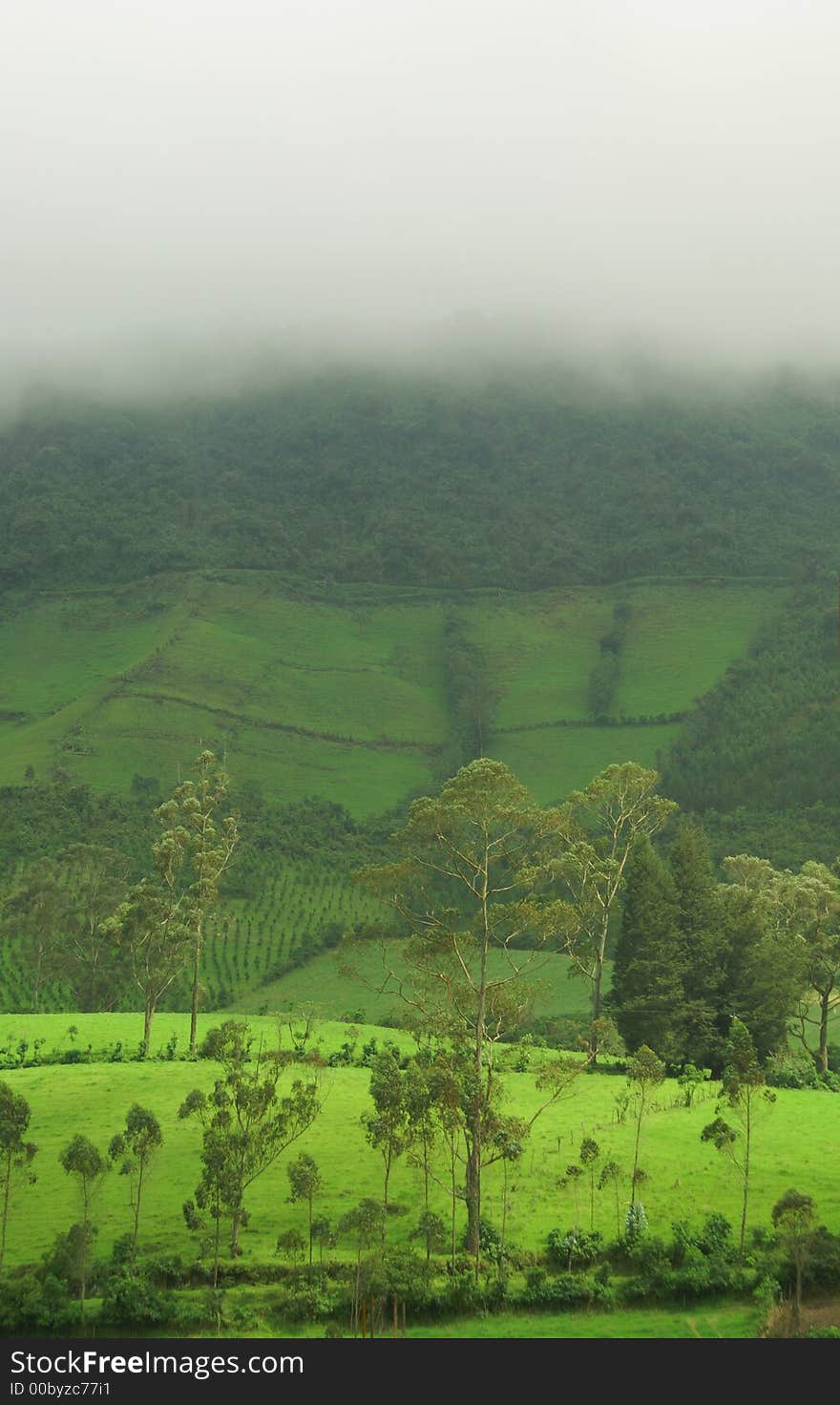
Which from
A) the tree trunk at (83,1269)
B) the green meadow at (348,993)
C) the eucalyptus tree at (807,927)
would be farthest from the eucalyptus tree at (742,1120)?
the green meadow at (348,993)

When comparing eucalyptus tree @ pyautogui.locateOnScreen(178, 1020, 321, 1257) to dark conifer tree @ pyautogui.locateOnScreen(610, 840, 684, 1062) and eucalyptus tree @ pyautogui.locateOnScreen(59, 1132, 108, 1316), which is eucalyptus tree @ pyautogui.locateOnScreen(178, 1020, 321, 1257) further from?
dark conifer tree @ pyautogui.locateOnScreen(610, 840, 684, 1062)

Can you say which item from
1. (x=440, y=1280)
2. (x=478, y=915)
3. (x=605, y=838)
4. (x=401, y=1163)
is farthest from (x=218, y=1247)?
(x=605, y=838)

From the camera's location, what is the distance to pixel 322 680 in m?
167

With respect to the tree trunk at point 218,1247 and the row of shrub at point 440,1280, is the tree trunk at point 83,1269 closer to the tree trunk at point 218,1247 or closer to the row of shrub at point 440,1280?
the row of shrub at point 440,1280

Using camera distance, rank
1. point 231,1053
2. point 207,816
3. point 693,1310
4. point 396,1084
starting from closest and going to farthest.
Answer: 1. point 693,1310
2. point 396,1084
3. point 231,1053
4. point 207,816

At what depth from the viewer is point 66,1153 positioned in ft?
94.9

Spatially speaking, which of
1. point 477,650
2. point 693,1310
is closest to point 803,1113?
point 693,1310

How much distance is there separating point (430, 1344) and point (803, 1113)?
2248 centimetres

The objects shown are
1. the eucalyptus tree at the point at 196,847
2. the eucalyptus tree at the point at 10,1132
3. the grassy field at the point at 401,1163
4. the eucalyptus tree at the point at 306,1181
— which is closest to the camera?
the eucalyptus tree at the point at 10,1132

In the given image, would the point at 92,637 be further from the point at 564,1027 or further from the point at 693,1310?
the point at 693,1310

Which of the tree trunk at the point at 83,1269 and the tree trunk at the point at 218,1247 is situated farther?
the tree trunk at the point at 218,1247

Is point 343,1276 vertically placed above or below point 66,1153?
below

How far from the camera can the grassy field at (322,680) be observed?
454 feet

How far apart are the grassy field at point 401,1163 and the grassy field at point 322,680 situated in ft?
280
